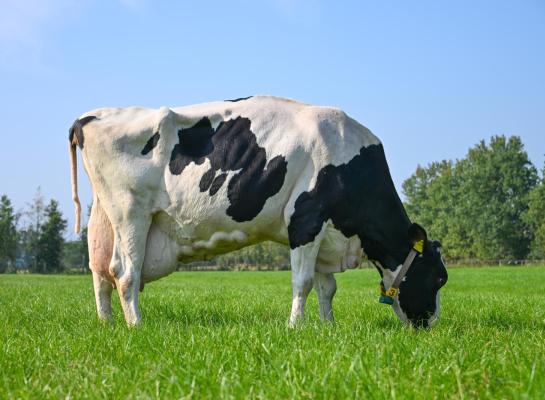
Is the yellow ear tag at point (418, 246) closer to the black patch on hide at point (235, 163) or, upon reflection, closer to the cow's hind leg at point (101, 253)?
the black patch on hide at point (235, 163)

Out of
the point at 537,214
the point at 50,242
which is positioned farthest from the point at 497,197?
the point at 50,242

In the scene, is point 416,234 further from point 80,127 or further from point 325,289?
point 80,127

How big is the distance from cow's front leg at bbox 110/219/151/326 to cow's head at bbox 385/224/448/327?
110 inches

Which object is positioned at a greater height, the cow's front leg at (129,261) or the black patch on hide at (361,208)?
the black patch on hide at (361,208)

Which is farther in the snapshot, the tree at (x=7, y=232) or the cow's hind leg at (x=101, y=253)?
the tree at (x=7, y=232)

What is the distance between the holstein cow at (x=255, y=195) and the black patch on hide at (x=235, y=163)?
0.04ft

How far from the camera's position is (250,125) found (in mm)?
6445

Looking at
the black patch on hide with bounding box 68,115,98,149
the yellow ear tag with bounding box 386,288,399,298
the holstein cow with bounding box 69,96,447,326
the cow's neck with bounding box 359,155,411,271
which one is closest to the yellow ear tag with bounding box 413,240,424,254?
the holstein cow with bounding box 69,96,447,326

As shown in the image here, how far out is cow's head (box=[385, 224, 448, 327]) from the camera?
651cm

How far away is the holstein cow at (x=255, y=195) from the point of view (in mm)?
6199

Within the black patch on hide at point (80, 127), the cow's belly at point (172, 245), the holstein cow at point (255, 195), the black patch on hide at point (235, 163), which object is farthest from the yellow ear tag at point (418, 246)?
the black patch on hide at point (80, 127)

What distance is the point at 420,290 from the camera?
6531mm

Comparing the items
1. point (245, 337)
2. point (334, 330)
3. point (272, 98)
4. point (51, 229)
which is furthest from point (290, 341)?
point (51, 229)

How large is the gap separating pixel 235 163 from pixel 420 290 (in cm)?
242
